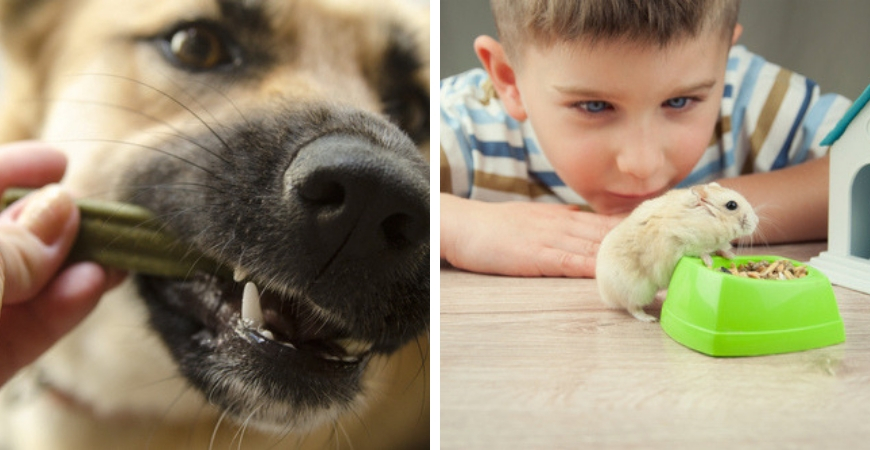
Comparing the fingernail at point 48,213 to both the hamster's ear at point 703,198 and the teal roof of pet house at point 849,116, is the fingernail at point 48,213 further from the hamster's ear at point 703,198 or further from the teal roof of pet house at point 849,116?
the teal roof of pet house at point 849,116

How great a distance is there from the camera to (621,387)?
65cm

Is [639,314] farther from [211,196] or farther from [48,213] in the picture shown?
[48,213]

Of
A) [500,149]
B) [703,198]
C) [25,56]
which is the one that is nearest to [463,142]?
[500,149]

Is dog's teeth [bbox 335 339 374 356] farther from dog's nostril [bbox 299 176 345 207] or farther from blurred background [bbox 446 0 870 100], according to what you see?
blurred background [bbox 446 0 870 100]

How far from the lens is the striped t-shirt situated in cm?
112

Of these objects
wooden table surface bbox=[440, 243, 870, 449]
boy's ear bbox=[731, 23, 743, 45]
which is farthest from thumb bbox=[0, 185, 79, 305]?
boy's ear bbox=[731, 23, 743, 45]

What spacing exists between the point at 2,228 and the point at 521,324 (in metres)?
0.54

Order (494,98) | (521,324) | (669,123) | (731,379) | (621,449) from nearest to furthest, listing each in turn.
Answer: (621,449)
(731,379)
(521,324)
(669,123)
(494,98)

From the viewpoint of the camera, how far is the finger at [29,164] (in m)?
0.64

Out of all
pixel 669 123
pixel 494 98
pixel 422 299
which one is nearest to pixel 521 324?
pixel 422 299

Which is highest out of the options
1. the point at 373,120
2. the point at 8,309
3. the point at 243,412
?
the point at 373,120

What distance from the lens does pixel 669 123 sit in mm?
953

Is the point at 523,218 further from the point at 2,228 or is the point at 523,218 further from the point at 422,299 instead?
the point at 2,228

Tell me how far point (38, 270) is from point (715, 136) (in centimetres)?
109
